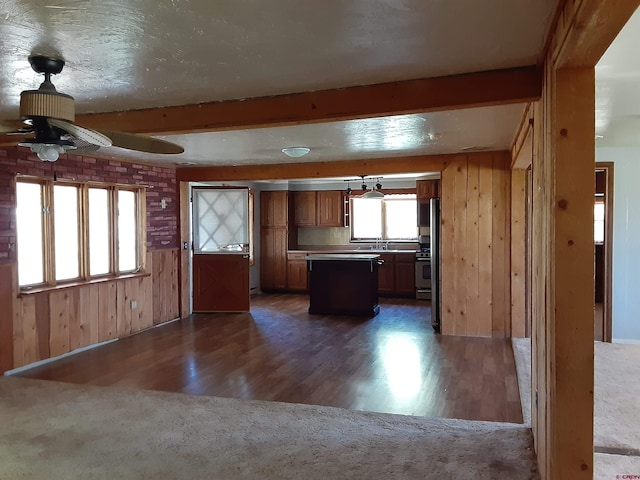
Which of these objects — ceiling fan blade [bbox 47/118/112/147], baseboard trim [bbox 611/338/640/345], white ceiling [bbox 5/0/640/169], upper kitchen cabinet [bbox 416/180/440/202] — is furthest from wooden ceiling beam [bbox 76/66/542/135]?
upper kitchen cabinet [bbox 416/180/440/202]

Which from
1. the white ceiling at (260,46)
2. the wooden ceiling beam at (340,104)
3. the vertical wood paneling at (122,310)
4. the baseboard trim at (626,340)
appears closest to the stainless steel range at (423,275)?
the baseboard trim at (626,340)

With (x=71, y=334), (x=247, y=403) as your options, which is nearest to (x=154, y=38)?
(x=247, y=403)

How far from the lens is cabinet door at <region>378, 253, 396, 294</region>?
8789 mm

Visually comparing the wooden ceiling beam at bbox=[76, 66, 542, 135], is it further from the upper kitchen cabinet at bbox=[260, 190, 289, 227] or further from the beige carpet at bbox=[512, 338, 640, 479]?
the upper kitchen cabinet at bbox=[260, 190, 289, 227]

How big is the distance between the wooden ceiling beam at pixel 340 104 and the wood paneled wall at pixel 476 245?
126 inches

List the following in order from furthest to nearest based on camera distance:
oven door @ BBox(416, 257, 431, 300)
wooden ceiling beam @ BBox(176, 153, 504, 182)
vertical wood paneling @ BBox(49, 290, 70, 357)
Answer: oven door @ BBox(416, 257, 431, 300), wooden ceiling beam @ BBox(176, 153, 504, 182), vertical wood paneling @ BBox(49, 290, 70, 357)

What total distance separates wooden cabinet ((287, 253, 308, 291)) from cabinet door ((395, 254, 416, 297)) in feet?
5.57

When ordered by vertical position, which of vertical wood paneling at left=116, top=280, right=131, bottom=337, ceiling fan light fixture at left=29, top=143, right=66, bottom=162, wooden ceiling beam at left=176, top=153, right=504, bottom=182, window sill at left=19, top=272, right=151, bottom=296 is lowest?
vertical wood paneling at left=116, top=280, right=131, bottom=337

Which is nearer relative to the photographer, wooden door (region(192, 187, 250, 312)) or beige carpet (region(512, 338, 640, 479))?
beige carpet (region(512, 338, 640, 479))

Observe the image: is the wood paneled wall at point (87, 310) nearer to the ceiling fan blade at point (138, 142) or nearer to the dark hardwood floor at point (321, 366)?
the dark hardwood floor at point (321, 366)

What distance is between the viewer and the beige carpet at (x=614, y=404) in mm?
2785

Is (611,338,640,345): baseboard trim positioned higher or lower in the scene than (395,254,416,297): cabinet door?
lower

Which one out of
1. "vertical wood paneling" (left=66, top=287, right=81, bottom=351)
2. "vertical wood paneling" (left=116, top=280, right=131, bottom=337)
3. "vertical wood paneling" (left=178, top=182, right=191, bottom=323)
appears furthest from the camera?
"vertical wood paneling" (left=178, top=182, right=191, bottom=323)

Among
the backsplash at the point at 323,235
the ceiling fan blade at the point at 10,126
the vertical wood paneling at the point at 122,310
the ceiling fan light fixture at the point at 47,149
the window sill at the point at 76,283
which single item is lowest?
the vertical wood paneling at the point at 122,310
